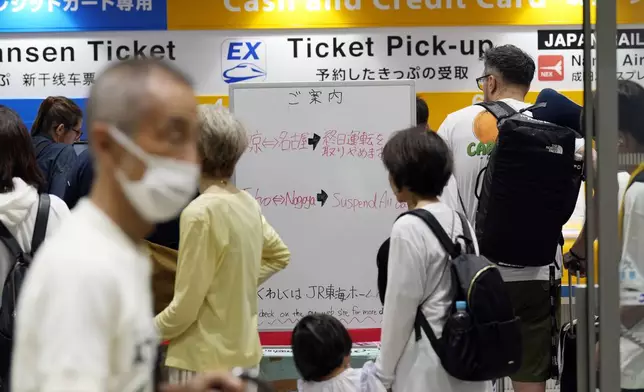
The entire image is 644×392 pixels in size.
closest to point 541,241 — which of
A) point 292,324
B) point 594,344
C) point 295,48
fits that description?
point 594,344

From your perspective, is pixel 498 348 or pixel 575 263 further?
pixel 575 263

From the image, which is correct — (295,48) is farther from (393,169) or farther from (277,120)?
(393,169)

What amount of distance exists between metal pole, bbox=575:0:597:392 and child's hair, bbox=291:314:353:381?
1027 millimetres

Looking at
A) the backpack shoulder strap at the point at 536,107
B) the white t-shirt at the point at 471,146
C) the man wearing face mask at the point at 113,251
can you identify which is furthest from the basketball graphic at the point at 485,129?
the man wearing face mask at the point at 113,251

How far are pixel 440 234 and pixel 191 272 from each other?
0.77 m

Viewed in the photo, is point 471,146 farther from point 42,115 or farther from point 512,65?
point 42,115

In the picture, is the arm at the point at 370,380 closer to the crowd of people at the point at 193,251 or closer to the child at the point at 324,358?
the crowd of people at the point at 193,251

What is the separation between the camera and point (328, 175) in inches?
196

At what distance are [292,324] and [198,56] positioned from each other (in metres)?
2.60

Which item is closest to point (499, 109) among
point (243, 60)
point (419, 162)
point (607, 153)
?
point (419, 162)

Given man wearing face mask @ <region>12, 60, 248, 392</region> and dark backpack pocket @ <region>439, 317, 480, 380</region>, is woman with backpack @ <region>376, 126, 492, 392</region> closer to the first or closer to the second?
dark backpack pocket @ <region>439, 317, 480, 380</region>

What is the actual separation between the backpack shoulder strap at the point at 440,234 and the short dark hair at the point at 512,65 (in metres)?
1.53

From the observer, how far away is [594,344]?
2348 mm

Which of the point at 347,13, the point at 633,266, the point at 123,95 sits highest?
the point at 347,13
